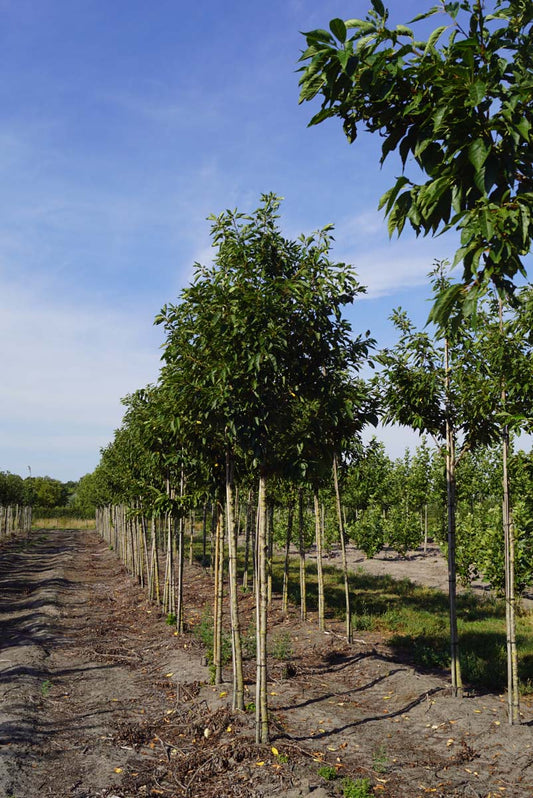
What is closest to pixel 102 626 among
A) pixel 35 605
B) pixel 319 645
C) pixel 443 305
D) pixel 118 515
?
pixel 35 605

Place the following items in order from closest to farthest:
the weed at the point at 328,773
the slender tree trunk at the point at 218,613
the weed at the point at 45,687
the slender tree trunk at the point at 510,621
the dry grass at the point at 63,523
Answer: the weed at the point at 328,773, the slender tree trunk at the point at 510,621, the slender tree trunk at the point at 218,613, the weed at the point at 45,687, the dry grass at the point at 63,523

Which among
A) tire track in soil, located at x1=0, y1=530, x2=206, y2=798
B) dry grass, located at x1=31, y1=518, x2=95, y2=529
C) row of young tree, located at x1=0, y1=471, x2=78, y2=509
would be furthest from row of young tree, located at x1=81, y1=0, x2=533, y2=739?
dry grass, located at x1=31, y1=518, x2=95, y2=529

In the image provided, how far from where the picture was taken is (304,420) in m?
8.45

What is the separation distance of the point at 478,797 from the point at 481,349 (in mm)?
5525

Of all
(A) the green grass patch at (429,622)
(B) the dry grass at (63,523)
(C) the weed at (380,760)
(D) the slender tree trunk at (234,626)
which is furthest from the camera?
(B) the dry grass at (63,523)

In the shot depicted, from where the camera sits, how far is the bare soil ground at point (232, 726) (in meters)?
6.14

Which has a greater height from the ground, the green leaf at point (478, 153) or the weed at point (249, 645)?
the green leaf at point (478, 153)

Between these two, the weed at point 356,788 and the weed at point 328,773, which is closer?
the weed at point 356,788

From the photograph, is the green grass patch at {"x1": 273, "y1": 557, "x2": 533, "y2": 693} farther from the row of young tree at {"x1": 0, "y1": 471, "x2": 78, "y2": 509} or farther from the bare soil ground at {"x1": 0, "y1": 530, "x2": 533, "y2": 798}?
the row of young tree at {"x1": 0, "y1": 471, "x2": 78, "y2": 509}

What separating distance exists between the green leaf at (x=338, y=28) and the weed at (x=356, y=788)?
6.16 m

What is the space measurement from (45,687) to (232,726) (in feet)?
13.5

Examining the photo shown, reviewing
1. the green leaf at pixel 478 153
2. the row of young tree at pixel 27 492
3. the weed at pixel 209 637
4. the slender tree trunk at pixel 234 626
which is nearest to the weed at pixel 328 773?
the slender tree trunk at pixel 234 626

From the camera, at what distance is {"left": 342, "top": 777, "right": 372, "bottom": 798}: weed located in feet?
18.4

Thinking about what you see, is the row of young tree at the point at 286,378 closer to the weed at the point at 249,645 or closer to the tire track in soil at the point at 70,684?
the tire track in soil at the point at 70,684
